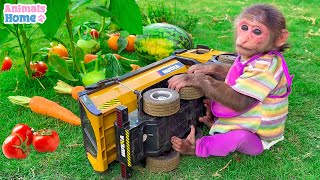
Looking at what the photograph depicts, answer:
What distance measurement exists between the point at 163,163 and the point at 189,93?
456mm

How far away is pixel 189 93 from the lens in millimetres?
2496

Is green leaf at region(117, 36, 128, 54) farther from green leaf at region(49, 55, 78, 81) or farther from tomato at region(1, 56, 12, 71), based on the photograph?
tomato at region(1, 56, 12, 71)

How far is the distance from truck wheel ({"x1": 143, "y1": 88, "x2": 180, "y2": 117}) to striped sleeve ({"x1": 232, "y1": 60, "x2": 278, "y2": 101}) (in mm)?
378

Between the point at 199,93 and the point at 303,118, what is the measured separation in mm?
1032

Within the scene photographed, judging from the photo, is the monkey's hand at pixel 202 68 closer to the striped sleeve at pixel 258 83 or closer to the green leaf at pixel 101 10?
the striped sleeve at pixel 258 83

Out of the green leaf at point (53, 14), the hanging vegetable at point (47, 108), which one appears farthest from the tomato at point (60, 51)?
the green leaf at point (53, 14)

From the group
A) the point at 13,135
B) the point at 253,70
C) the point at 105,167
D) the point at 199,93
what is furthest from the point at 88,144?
the point at 253,70

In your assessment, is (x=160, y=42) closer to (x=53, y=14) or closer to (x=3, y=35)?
(x=3, y=35)

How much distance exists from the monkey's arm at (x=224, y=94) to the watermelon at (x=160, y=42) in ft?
4.46

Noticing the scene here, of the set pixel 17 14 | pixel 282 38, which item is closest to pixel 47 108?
pixel 17 14

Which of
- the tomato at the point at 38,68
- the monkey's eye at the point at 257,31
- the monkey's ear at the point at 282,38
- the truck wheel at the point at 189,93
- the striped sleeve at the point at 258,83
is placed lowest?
the tomato at the point at 38,68

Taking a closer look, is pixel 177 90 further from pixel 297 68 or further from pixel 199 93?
pixel 297 68

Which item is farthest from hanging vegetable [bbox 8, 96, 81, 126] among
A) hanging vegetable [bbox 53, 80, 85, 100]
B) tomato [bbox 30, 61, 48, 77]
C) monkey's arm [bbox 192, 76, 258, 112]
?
monkey's arm [bbox 192, 76, 258, 112]

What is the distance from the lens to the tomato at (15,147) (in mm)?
2605
